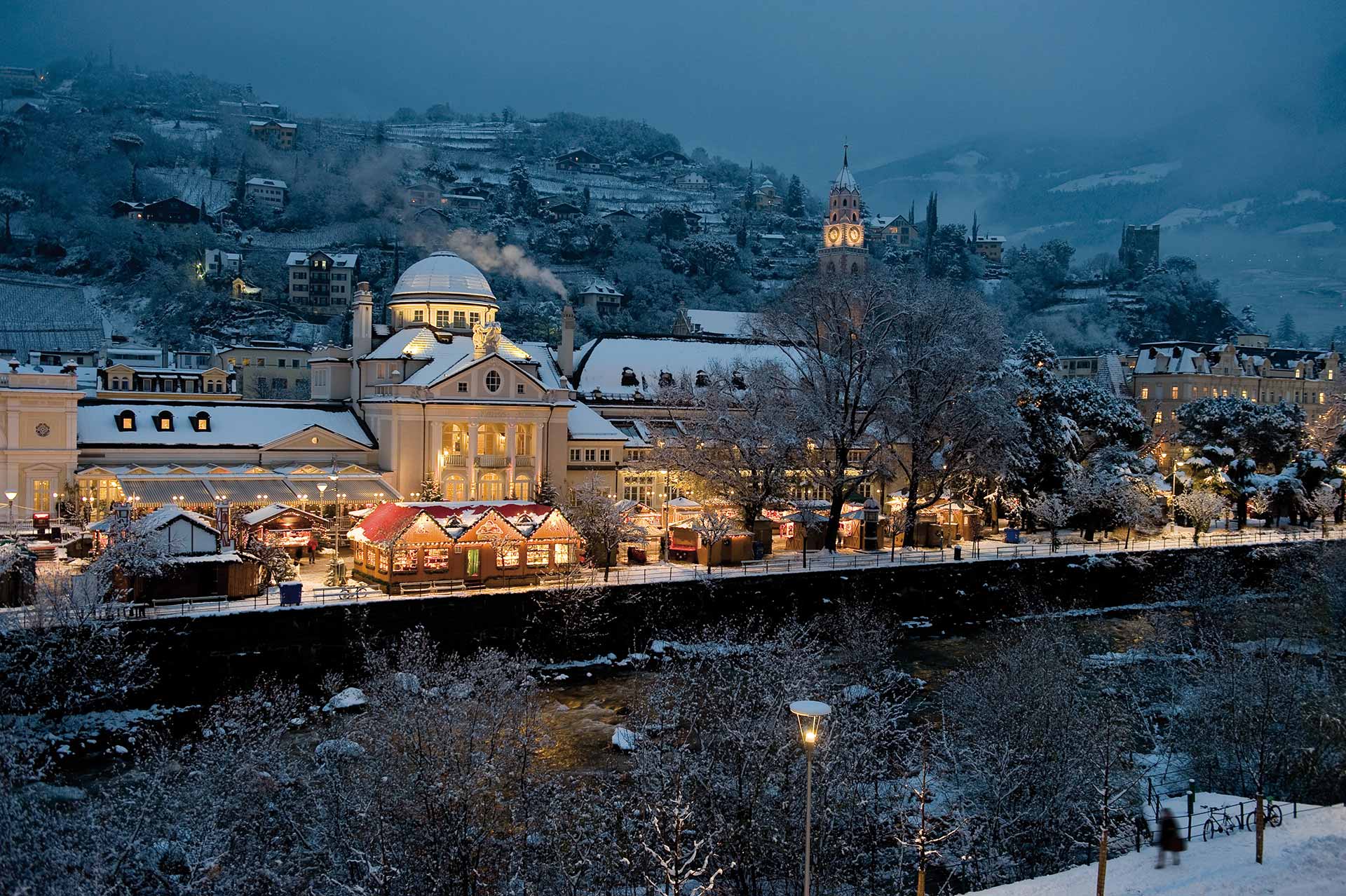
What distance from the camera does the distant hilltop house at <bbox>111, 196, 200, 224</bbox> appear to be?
145500mm

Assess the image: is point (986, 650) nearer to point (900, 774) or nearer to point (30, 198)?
point (900, 774)

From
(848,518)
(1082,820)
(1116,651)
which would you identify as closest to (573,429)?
(848,518)

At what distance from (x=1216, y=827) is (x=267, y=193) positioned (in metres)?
174

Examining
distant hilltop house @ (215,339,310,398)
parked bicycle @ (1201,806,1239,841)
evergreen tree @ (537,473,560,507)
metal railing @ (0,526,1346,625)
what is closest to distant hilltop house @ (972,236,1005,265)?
distant hilltop house @ (215,339,310,398)

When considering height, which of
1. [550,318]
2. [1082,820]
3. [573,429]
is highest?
[550,318]

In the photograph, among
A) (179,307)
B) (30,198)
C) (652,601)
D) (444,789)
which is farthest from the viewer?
(30,198)

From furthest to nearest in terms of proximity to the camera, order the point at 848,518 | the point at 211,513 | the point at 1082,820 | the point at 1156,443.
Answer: the point at 1156,443, the point at 848,518, the point at 211,513, the point at 1082,820

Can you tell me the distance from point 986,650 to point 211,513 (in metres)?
32.2

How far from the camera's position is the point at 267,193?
555ft

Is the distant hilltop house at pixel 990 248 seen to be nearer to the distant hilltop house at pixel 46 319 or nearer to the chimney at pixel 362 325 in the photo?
the distant hilltop house at pixel 46 319

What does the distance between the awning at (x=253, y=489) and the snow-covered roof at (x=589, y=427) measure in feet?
47.8

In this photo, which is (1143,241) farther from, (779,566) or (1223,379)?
(779,566)

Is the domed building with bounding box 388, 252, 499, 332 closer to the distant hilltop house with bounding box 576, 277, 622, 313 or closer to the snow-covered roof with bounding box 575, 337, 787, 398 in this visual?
the snow-covered roof with bounding box 575, 337, 787, 398

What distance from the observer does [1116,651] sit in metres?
40.2
